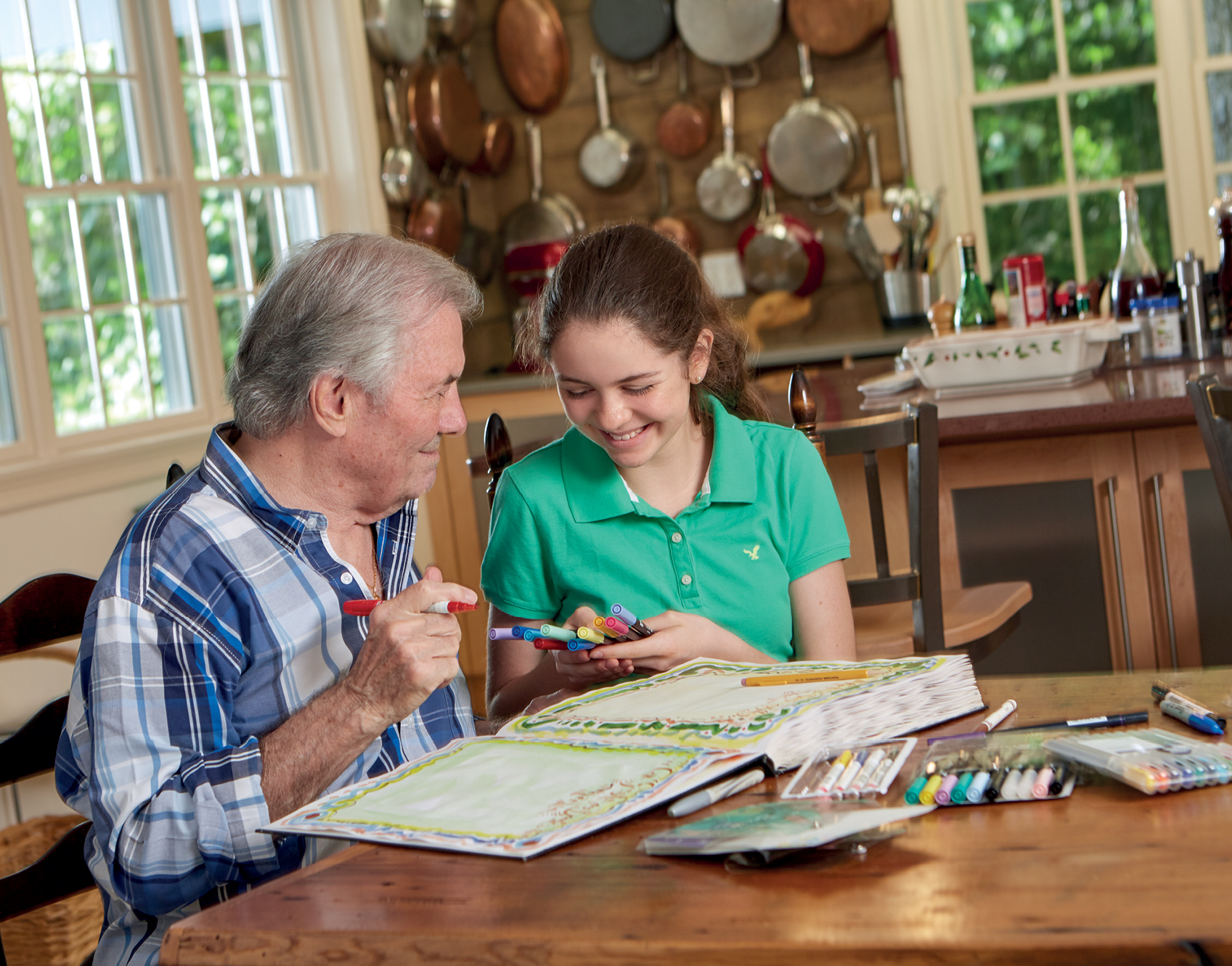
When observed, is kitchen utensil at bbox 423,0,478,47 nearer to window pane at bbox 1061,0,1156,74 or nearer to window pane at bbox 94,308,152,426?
window pane at bbox 94,308,152,426

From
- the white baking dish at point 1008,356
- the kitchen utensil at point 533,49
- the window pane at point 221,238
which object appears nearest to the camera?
the white baking dish at point 1008,356

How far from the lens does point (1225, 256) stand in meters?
2.95

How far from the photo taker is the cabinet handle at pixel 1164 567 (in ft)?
8.29

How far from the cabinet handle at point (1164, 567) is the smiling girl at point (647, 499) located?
3.76 feet

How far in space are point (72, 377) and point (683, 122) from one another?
270 centimetres

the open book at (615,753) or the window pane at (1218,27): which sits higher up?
the window pane at (1218,27)

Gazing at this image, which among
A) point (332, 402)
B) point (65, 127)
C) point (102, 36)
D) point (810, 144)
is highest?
point (102, 36)

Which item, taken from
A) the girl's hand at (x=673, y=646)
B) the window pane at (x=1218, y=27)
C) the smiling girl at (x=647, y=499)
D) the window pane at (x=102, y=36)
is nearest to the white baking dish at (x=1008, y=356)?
the smiling girl at (x=647, y=499)

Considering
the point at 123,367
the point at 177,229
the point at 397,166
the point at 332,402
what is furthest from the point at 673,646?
the point at 397,166

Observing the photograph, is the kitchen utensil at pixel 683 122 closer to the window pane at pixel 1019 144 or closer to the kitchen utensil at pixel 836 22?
the kitchen utensil at pixel 836 22

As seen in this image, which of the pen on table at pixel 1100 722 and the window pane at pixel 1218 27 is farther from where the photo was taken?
the window pane at pixel 1218 27

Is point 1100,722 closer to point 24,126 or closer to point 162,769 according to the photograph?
point 162,769

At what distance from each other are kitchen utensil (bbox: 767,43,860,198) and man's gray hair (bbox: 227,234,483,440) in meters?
4.00

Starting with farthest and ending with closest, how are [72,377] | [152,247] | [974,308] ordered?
[152,247] < [72,377] < [974,308]
